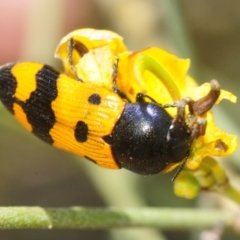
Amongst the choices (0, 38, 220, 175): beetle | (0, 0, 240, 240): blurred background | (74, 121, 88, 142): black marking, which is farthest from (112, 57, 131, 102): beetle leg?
(0, 0, 240, 240): blurred background

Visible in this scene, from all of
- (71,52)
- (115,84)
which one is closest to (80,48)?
(71,52)

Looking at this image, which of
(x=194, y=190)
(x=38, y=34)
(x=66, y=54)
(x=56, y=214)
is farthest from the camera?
(x=38, y=34)

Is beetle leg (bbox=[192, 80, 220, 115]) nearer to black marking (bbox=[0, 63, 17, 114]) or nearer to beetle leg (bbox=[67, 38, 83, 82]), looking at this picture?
beetle leg (bbox=[67, 38, 83, 82])

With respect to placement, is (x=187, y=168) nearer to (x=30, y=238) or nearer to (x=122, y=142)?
(x=122, y=142)

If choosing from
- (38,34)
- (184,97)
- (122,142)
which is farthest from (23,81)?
(38,34)

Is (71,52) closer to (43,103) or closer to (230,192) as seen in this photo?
(43,103)
